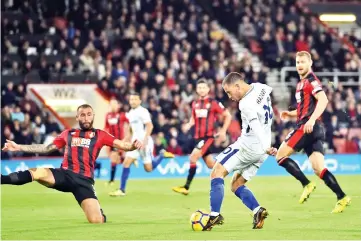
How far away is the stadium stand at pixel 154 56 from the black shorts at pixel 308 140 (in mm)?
10633

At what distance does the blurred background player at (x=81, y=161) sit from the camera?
11961 millimetres

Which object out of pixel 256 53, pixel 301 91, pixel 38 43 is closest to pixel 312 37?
pixel 256 53

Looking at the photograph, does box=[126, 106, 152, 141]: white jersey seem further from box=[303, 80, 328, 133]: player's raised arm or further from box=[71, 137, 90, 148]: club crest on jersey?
box=[71, 137, 90, 148]: club crest on jersey

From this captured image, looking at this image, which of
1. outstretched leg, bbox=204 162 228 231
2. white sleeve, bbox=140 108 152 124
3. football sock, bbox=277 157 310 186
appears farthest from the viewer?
white sleeve, bbox=140 108 152 124

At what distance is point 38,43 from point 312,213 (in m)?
16.2

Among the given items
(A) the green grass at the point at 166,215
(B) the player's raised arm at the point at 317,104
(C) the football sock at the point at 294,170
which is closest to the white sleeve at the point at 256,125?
(A) the green grass at the point at 166,215

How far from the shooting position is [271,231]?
11.0 meters

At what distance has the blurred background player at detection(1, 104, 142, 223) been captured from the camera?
11961 mm

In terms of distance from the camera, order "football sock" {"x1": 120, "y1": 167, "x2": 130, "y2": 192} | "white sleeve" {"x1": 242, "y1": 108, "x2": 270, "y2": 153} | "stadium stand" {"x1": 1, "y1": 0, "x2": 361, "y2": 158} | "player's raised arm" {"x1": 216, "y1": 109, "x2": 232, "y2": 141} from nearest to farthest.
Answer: "white sleeve" {"x1": 242, "y1": 108, "x2": 270, "y2": 153} → "player's raised arm" {"x1": 216, "y1": 109, "x2": 232, "y2": 141} → "football sock" {"x1": 120, "y1": 167, "x2": 130, "y2": 192} → "stadium stand" {"x1": 1, "y1": 0, "x2": 361, "y2": 158}

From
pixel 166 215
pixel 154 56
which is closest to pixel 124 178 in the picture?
pixel 166 215

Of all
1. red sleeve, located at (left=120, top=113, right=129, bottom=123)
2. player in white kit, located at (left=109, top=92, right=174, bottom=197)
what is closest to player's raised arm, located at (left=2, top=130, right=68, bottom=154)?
player in white kit, located at (left=109, top=92, right=174, bottom=197)

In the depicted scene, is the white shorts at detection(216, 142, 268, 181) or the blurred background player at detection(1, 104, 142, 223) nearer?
the white shorts at detection(216, 142, 268, 181)

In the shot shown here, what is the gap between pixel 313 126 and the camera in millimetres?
13898

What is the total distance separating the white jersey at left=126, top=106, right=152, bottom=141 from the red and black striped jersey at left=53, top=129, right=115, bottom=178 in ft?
21.4
